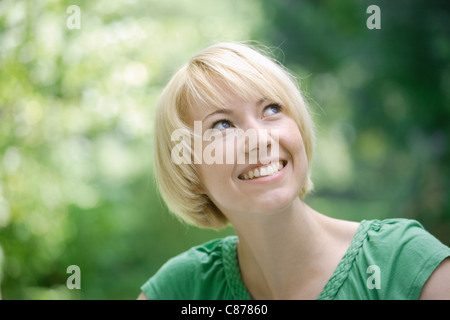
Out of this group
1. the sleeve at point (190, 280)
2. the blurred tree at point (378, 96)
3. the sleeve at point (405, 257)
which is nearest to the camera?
the sleeve at point (405, 257)

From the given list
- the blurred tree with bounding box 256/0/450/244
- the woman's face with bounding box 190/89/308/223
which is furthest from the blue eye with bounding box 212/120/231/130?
the blurred tree with bounding box 256/0/450/244

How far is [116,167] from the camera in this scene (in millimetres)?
3531

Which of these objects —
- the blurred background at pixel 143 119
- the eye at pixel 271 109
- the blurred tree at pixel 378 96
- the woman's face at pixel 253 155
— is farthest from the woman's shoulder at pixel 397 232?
the blurred tree at pixel 378 96

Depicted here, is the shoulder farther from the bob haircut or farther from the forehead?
the forehead

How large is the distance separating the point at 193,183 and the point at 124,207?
249 centimetres

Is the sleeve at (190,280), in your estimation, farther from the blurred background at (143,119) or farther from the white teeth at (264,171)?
the blurred background at (143,119)

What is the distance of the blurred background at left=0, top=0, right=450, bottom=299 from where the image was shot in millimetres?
2855

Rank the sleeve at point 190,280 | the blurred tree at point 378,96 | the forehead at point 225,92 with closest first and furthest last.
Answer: the forehead at point 225,92 < the sleeve at point 190,280 < the blurred tree at point 378,96

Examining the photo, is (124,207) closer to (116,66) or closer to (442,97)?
(116,66)

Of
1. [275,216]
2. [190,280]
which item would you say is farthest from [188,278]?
[275,216]

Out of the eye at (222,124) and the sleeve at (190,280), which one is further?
the sleeve at (190,280)

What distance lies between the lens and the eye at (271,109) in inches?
38.6

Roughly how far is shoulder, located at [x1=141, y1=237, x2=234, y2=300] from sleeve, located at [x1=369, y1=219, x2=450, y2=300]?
39 centimetres

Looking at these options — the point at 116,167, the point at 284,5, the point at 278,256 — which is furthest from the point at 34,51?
the point at 278,256
